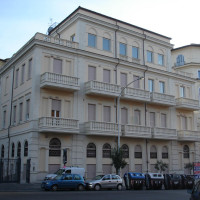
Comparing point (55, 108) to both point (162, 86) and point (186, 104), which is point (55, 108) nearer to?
point (162, 86)

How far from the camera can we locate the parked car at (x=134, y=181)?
1166 inches

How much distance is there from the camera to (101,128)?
3403cm

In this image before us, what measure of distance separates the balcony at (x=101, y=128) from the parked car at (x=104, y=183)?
6.16 metres

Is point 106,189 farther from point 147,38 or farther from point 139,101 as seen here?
point 147,38

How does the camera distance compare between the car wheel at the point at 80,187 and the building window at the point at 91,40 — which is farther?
the building window at the point at 91,40

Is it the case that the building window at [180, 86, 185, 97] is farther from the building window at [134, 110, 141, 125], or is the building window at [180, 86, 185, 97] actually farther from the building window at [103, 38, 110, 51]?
the building window at [103, 38, 110, 51]

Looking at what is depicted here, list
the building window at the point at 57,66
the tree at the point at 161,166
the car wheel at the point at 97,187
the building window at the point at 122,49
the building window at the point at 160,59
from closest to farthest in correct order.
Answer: the car wheel at the point at 97,187, the building window at the point at 57,66, the tree at the point at 161,166, the building window at the point at 122,49, the building window at the point at 160,59

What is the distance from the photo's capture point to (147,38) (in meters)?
43.1

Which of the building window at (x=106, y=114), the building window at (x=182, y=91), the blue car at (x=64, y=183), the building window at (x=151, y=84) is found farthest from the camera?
the building window at (x=182, y=91)

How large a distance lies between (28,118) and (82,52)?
9581 mm

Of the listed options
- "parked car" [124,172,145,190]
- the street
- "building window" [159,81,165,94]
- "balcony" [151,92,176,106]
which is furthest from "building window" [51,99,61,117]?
"building window" [159,81,165,94]

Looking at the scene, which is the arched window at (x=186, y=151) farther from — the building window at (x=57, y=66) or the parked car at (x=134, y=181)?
Answer: the building window at (x=57, y=66)

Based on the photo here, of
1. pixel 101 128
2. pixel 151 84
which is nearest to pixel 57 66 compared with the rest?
pixel 101 128

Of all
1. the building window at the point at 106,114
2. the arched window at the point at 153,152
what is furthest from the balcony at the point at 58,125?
the arched window at the point at 153,152
